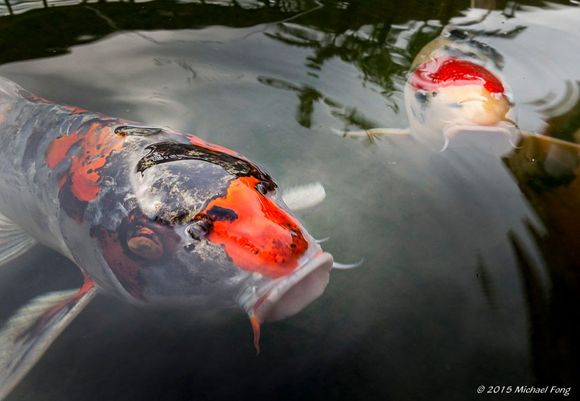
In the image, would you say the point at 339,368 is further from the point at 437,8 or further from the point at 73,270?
the point at 437,8

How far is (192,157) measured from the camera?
5.98 feet

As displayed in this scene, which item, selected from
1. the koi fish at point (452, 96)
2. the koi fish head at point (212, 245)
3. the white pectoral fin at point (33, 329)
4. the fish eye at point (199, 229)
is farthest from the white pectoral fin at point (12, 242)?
the koi fish at point (452, 96)

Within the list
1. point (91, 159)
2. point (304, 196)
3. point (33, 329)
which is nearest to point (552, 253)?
point (304, 196)

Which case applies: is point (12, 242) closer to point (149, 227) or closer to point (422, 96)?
point (149, 227)

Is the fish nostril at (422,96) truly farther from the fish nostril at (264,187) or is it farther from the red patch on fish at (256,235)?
the red patch on fish at (256,235)

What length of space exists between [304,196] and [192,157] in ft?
2.21

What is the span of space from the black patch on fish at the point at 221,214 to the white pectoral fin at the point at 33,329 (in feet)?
2.04

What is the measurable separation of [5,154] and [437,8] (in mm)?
2992

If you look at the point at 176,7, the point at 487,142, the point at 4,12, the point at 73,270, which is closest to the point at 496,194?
the point at 487,142

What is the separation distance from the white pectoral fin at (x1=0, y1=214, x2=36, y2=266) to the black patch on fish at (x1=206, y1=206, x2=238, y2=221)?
1016 millimetres

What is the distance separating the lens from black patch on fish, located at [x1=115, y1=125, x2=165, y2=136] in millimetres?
1983

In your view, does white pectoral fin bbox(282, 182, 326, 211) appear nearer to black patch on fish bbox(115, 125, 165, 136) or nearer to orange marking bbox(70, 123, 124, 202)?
black patch on fish bbox(115, 125, 165, 136)

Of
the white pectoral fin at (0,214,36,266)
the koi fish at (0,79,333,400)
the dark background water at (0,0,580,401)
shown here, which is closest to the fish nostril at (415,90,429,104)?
the dark background water at (0,0,580,401)

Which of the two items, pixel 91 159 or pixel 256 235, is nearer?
pixel 256 235
